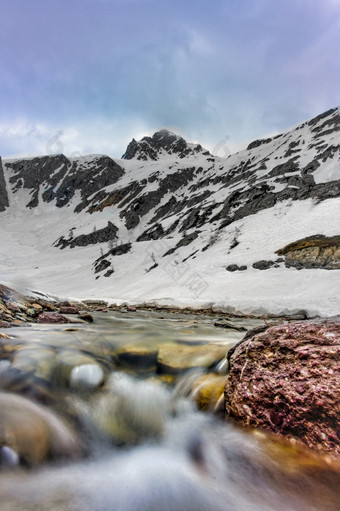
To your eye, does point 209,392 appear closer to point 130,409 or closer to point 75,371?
point 130,409

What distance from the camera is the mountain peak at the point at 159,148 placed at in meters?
166

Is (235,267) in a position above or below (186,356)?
above

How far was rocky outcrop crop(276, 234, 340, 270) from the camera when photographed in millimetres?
18750

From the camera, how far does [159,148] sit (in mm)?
173000

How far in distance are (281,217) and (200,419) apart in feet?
106

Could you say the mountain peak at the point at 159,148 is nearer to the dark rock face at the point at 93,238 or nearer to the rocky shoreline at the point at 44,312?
the dark rock face at the point at 93,238

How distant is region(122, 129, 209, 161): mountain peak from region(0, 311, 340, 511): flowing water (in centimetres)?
17251

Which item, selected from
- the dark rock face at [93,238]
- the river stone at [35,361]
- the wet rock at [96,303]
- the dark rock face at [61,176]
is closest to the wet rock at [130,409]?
the river stone at [35,361]

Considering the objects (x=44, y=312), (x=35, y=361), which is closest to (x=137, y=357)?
(x=35, y=361)

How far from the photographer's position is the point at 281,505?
6.39ft

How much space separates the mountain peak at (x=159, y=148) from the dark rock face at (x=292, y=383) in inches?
6820

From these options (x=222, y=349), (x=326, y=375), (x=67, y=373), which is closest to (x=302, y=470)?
(x=326, y=375)

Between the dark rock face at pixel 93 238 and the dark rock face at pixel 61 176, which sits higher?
the dark rock face at pixel 61 176

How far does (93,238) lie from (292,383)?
3153 inches
